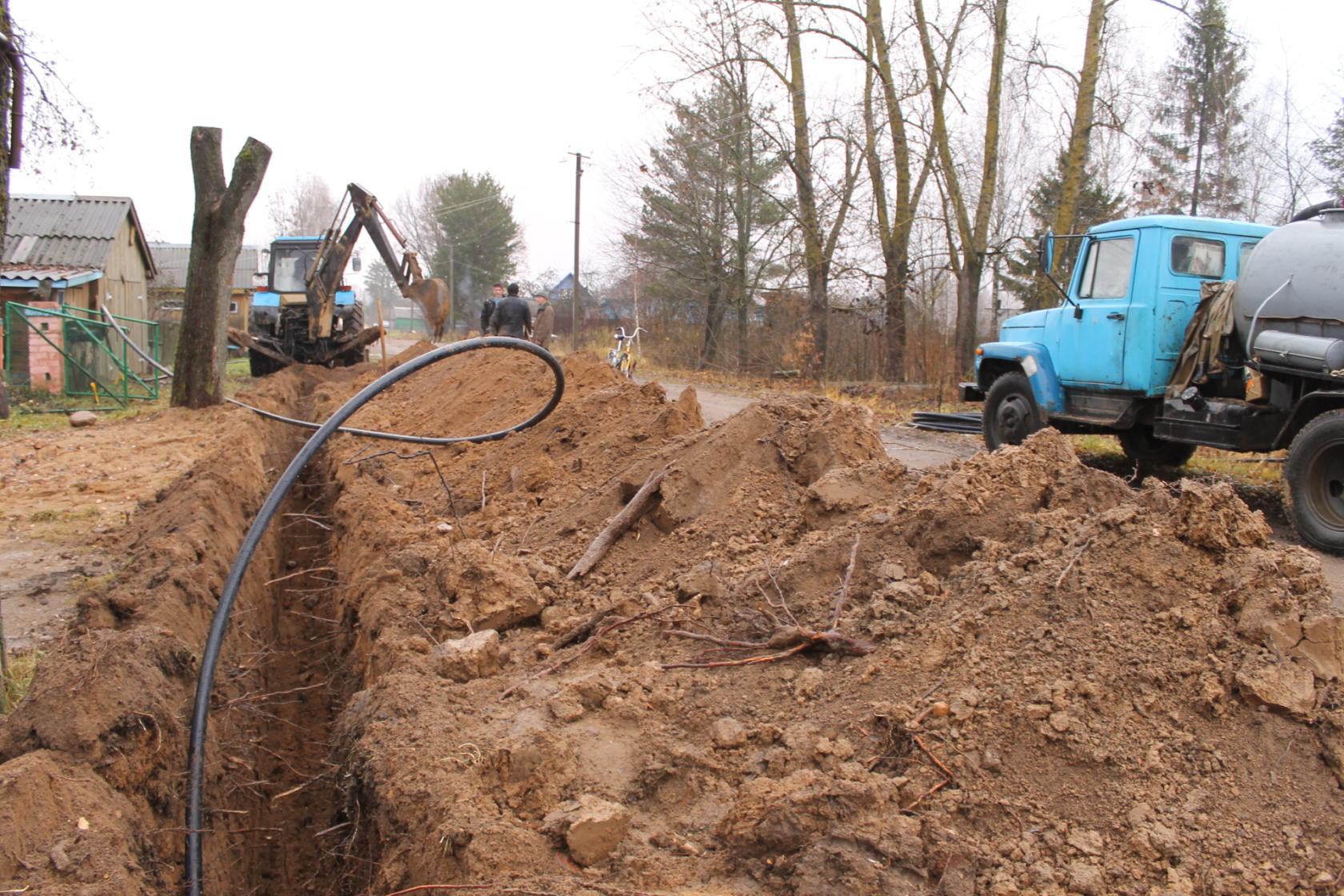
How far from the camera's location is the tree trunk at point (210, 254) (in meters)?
14.0

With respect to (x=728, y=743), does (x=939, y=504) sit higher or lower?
higher

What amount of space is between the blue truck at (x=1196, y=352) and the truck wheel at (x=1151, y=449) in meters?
0.02

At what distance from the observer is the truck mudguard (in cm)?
905

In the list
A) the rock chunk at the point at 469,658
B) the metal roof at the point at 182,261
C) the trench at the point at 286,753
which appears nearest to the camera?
the trench at the point at 286,753

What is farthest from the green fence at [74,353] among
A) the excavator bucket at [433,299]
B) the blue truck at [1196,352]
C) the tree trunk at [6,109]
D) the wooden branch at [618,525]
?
the blue truck at [1196,352]

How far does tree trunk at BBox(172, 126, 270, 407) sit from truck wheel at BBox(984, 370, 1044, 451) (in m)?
10.9

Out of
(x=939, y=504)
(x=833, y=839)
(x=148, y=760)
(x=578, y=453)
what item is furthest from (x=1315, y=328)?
(x=148, y=760)

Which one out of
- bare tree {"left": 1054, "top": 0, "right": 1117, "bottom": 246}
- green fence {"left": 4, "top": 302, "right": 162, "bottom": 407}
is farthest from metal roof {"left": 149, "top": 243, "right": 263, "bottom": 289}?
bare tree {"left": 1054, "top": 0, "right": 1117, "bottom": 246}

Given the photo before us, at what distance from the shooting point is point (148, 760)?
376cm

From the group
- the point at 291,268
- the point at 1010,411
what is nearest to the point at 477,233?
the point at 291,268

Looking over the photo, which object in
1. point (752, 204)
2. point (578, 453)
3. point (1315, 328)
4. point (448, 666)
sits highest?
point (752, 204)

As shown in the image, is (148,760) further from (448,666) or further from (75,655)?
(448,666)

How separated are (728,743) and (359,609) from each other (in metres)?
2.93

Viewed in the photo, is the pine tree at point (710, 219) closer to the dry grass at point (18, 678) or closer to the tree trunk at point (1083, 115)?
the tree trunk at point (1083, 115)
